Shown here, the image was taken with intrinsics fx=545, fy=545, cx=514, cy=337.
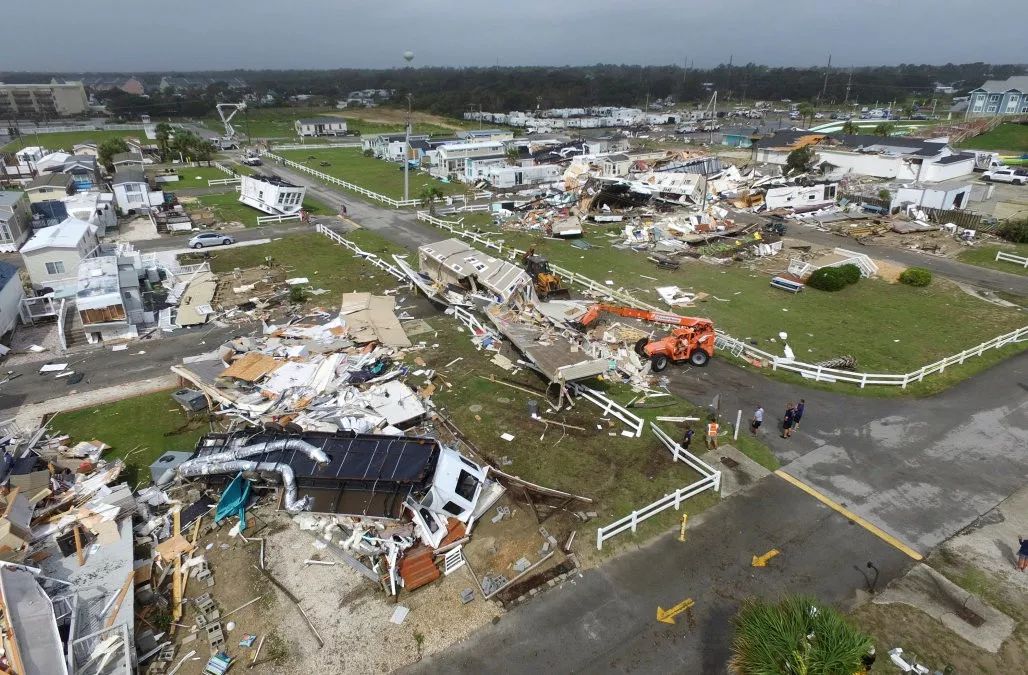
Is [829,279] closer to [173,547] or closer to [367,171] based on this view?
[173,547]

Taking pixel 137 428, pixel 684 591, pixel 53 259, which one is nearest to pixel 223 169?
pixel 53 259

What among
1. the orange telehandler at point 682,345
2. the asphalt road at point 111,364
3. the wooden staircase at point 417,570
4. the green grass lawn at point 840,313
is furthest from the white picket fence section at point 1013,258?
the asphalt road at point 111,364

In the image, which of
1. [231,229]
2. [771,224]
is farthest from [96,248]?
[771,224]

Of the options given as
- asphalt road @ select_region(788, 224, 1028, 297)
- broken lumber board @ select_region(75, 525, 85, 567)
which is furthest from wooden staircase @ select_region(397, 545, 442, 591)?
asphalt road @ select_region(788, 224, 1028, 297)

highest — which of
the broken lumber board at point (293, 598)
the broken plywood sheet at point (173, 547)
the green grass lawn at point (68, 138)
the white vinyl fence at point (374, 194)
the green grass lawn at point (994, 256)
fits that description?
the green grass lawn at point (68, 138)

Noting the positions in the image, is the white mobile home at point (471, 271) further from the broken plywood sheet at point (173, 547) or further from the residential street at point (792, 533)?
the broken plywood sheet at point (173, 547)

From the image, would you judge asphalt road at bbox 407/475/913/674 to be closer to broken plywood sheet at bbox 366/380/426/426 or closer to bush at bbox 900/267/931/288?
broken plywood sheet at bbox 366/380/426/426

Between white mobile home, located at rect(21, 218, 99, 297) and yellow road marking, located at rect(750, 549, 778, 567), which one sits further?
white mobile home, located at rect(21, 218, 99, 297)
